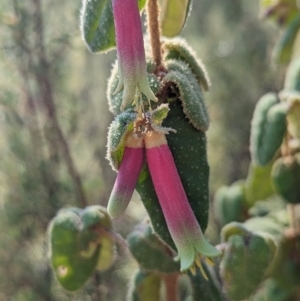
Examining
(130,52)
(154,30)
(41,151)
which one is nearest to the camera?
(130,52)

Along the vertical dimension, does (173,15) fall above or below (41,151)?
above

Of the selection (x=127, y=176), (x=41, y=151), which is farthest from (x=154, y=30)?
(x=41, y=151)

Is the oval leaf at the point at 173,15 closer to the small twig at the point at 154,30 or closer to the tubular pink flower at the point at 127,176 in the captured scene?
the small twig at the point at 154,30

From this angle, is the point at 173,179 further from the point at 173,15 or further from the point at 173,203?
the point at 173,15

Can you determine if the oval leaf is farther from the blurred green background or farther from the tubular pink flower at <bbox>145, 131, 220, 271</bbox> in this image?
the blurred green background

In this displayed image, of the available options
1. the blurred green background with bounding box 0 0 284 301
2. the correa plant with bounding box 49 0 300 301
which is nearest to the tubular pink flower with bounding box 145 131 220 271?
the correa plant with bounding box 49 0 300 301

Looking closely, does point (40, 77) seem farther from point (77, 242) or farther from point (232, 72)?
point (232, 72)
